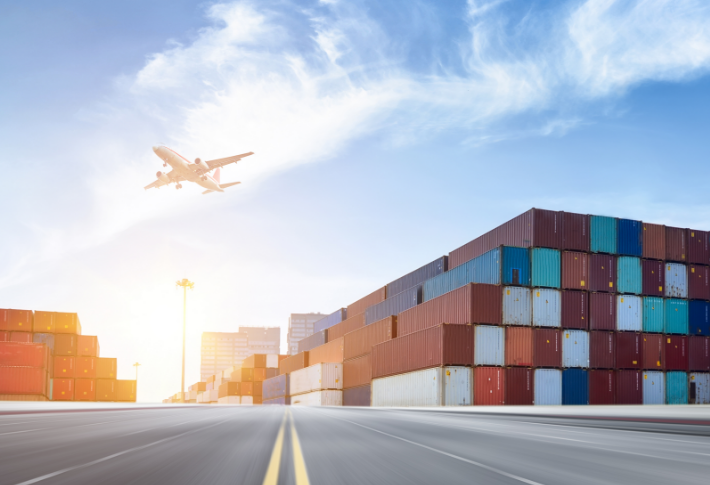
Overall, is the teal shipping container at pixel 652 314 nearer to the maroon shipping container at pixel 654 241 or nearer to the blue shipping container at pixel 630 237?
the maroon shipping container at pixel 654 241

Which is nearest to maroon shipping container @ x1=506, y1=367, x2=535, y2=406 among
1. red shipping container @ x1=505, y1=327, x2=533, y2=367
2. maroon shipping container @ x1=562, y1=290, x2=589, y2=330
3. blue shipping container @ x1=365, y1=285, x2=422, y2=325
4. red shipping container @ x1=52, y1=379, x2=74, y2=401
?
red shipping container @ x1=505, y1=327, x2=533, y2=367

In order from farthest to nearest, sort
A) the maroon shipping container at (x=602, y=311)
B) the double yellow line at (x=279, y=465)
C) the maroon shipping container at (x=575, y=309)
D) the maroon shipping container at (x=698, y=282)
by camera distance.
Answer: the maroon shipping container at (x=698, y=282) → the maroon shipping container at (x=602, y=311) → the maroon shipping container at (x=575, y=309) → the double yellow line at (x=279, y=465)

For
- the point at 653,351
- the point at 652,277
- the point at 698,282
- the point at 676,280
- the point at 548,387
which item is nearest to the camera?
the point at 548,387

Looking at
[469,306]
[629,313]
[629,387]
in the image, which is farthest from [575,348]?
[469,306]

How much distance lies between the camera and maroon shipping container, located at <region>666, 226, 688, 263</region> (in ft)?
171

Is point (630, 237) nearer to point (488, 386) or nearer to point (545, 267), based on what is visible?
point (545, 267)

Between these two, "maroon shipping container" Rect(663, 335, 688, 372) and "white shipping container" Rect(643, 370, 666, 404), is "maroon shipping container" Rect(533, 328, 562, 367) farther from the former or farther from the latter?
"maroon shipping container" Rect(663, 335, 688, 372)

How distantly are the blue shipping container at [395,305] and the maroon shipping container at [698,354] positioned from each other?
2207 cm

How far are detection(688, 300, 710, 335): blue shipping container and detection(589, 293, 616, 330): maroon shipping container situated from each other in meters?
7.65

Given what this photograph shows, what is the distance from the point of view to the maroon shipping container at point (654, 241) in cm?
5112

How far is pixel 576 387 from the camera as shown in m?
47.2

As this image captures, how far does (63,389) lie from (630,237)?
5565cm

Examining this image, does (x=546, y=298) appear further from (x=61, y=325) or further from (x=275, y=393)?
(x=275, y=393)

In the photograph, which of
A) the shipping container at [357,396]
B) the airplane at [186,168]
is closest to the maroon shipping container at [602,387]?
the shipping container at [357,396]
